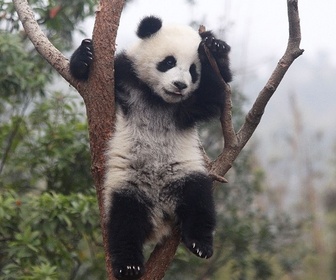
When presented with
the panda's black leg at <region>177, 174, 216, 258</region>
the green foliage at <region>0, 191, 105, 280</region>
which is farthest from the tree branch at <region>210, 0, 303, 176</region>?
the green foliage at <region>0, 191, 105, 280</region>

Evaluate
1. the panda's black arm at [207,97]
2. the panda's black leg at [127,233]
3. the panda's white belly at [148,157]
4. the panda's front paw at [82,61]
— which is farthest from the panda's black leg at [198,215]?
the panda's front paw at [82,61]

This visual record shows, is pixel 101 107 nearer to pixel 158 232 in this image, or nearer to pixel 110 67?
pixel 110 67

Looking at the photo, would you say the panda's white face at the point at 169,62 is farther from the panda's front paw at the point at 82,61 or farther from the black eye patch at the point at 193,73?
the panda's front paw at the point at 82,61

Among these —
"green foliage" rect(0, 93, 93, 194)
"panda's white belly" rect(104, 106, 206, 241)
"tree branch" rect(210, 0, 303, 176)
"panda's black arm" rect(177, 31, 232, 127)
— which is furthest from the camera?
"green foliage" rect(0, 93, 93, 194)

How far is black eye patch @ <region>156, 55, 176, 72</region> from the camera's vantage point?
4.02m

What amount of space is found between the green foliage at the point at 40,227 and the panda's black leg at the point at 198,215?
3.91 feet

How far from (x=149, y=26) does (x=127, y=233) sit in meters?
1.40

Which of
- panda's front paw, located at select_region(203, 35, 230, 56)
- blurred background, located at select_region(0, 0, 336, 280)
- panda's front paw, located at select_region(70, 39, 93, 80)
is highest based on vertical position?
panda's front paw, located at select_region(203, 35, 230, 56)

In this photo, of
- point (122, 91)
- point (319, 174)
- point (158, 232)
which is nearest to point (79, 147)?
point (122, 91)

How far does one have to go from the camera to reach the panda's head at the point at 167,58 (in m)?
3.86

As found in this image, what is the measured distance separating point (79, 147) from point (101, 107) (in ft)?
6.65

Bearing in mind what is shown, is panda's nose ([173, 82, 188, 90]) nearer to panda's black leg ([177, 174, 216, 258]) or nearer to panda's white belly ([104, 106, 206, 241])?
panda's white belly ([104, 106, 206, 241])

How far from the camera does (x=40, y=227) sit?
15.5 ft

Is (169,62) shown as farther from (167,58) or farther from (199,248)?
(199,248)
